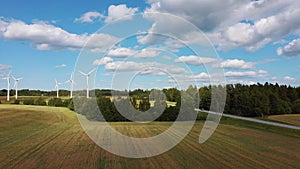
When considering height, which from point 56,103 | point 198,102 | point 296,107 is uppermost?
point 56,103

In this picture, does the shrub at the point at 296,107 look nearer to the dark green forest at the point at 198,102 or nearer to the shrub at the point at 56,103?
the dark green forest at the point at 198,102

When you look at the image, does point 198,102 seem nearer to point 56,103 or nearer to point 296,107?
point 296,107

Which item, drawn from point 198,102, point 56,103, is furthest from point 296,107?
point 56,103

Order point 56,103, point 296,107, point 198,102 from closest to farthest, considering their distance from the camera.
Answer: point 198,102
point 296,107
point 56,103

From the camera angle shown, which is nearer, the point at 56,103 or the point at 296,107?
the point at 296,107

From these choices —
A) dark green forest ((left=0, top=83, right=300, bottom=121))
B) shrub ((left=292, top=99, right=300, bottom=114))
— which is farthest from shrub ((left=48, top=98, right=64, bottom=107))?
shrub ((left=292, top=99, right=300, bottom=114))

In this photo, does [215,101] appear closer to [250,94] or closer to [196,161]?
[250,94]

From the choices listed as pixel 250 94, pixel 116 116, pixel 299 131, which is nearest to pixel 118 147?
pixel 299 131

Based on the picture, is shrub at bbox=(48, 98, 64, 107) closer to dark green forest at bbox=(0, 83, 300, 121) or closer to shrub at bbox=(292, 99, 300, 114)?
dark green forest at bbox=(0, 83, 300, 121)

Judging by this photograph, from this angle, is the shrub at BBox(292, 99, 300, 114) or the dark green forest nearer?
the dark green forest

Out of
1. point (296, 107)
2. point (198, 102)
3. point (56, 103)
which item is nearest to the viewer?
point (198, 102)

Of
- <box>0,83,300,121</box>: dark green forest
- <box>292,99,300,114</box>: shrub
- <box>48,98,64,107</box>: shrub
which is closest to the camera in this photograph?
<box>0,83,300,121</box>: dark green forest
